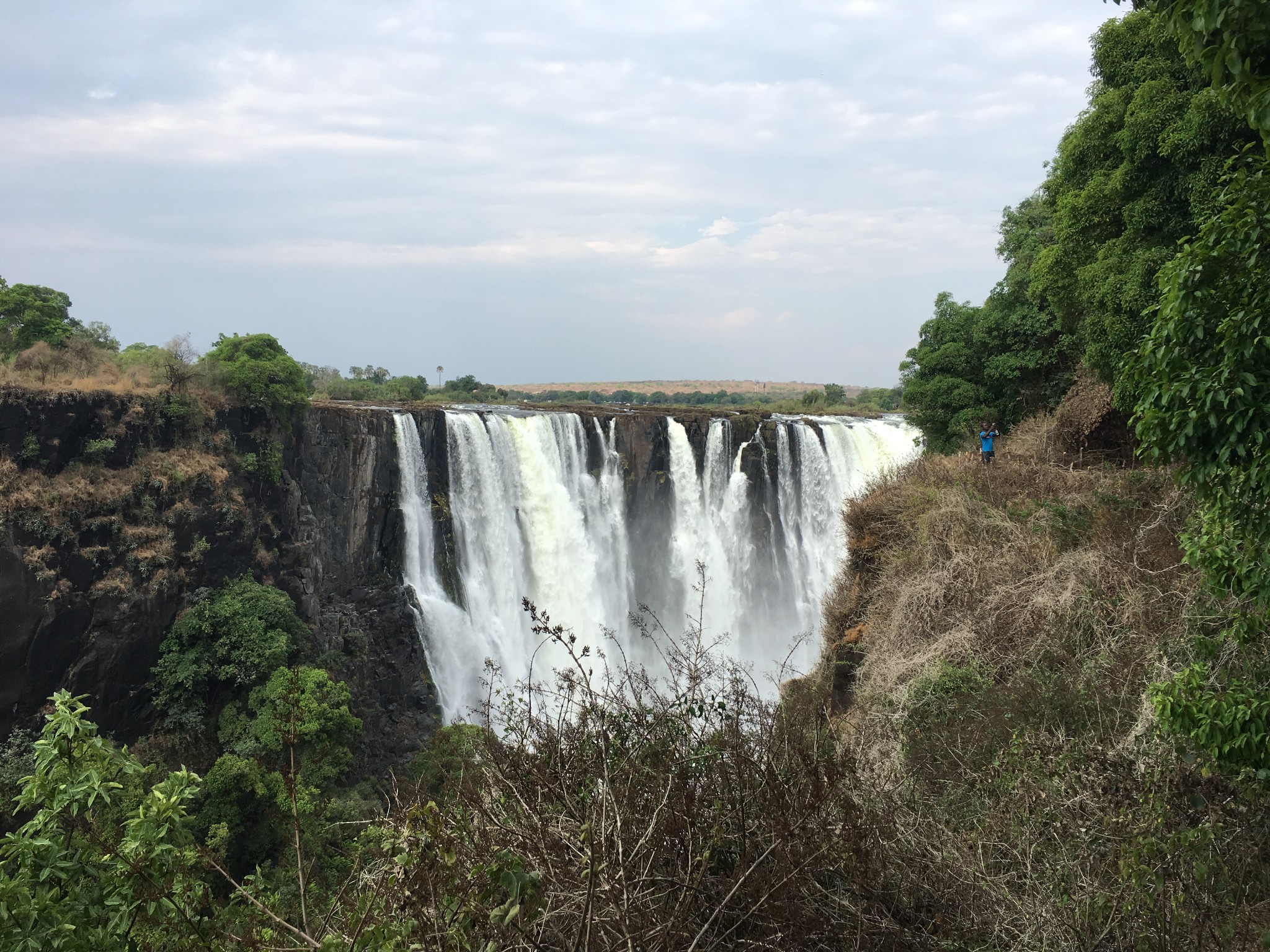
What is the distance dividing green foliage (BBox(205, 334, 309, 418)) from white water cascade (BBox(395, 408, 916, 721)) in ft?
11.3

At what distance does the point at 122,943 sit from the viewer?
112 inches

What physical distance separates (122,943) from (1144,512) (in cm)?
953

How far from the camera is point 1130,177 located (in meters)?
9.53

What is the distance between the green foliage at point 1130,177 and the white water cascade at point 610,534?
44.2 ft

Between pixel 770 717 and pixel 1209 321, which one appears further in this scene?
pixel 770 717

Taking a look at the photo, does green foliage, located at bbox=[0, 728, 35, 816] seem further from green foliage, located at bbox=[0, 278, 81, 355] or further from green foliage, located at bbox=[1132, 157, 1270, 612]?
green foliage, located at bbox=[1132, 157, 1270, 612]

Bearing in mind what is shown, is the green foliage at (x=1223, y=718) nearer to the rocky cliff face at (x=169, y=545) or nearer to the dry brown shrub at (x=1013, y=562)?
the dry brown shrub at (x=1013, y=562)

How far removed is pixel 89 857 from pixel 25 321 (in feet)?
89.4

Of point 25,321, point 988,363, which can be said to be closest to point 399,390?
point 25,321

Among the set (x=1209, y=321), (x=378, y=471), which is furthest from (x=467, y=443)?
(x=1209, y=321)

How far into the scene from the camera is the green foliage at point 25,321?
22.3 meters

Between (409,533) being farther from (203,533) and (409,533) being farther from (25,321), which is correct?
(25,321)

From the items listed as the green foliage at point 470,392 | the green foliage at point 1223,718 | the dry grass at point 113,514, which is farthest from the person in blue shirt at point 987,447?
the green foliage at point 470,392

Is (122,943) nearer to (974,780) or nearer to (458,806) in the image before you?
(458,806)
